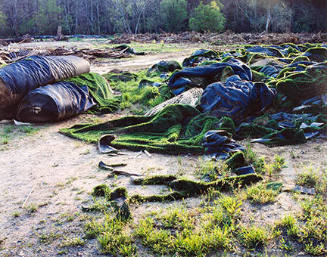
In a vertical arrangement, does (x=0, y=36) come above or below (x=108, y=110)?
above

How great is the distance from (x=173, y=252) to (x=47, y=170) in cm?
218

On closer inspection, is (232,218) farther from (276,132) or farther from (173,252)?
(276,132)

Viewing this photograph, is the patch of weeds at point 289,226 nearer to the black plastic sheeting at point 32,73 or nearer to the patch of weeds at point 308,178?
the patch of weeds at point 308,178

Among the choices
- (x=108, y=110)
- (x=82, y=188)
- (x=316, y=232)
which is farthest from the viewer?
(x=108, y=110)

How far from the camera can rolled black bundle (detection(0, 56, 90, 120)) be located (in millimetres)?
5282

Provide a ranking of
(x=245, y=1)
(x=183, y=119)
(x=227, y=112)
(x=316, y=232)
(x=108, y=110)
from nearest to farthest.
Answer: (x=316, y=232)
(x=227, y=112)
(x=183, y=119)
(x=108, y=110)
(x=245, y=1)

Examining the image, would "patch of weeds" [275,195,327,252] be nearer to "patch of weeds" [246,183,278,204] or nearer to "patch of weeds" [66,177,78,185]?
"patch of weeds" [246,183,278,204]

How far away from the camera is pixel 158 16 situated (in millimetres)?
39938

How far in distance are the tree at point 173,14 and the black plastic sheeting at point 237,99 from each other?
1400 inches

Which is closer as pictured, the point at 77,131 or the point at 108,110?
the point at 77,131

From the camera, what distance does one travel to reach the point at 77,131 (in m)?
5.07

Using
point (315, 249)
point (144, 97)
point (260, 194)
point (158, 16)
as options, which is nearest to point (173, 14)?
point (158, 16)

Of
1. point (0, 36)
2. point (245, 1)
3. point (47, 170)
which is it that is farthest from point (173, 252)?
point (0, 36)

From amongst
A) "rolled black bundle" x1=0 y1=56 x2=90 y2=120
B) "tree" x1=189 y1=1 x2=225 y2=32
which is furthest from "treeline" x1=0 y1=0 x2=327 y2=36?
"rolled black bundle" x1=0 y1=56 x2=90 y2=120
